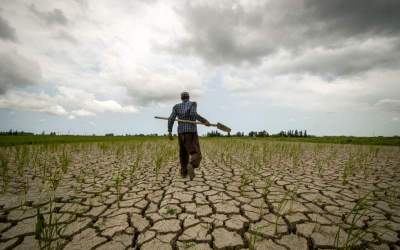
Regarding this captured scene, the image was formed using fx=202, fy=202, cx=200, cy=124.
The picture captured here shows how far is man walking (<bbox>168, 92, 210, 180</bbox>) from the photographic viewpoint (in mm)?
4199

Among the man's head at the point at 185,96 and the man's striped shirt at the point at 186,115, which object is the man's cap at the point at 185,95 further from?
the man's striped shirt at the point at 186,115

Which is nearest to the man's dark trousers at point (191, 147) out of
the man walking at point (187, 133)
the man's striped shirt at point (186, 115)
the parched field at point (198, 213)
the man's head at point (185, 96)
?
the man walking at point (187, 133)

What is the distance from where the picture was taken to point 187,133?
14.0 feet

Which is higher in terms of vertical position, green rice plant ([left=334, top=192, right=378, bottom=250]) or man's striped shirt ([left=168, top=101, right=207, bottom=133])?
man's striped shirt ([left=168, top=101, right=207, bottom=133])

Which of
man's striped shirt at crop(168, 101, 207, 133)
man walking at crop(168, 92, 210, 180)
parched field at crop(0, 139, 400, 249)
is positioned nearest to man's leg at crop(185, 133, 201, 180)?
man walking at crop(168, 92, 210, 180)

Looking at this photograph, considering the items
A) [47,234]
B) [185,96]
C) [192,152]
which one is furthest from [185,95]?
[47,234]

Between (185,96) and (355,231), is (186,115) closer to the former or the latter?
(185,96)

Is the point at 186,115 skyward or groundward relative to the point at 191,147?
skyward

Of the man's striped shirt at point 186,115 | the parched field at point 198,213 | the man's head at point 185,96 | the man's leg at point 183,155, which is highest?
the man's head at point 185,96

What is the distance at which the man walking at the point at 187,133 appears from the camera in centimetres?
420

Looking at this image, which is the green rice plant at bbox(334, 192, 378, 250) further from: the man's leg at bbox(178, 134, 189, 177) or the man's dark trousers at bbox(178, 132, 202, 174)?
the man's leg at bbox(178, 134, 189, 177)

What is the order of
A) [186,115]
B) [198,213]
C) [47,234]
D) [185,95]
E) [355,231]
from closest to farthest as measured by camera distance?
1. [47,234]
2. [355,231]
3. [198,213]
4. [186,115]
5. [185,95]

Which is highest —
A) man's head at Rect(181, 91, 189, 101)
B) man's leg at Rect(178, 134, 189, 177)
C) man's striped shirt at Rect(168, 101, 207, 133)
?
man's head at Rect(181, 91, 189, 101)

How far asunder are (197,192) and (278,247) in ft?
5.64
